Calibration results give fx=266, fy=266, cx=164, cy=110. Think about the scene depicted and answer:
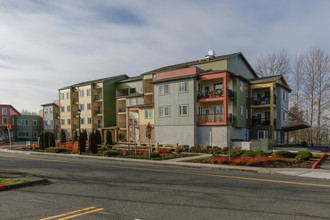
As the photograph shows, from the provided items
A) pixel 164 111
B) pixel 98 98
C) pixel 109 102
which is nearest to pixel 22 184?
pixel 164 111

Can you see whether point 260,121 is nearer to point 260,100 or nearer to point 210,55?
point 260,100

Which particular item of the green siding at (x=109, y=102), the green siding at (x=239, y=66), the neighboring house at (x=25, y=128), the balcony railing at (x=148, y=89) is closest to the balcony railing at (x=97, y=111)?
the green siding at (x=109, y=102)

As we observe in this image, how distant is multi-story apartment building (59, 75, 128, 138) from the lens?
175 feet

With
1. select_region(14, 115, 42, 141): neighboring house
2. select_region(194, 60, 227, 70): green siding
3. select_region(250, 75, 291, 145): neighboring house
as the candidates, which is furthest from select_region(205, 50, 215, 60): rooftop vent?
select_region(14, 115, 42, 141): neighboring house

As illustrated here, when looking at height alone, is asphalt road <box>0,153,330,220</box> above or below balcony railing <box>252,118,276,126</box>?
below

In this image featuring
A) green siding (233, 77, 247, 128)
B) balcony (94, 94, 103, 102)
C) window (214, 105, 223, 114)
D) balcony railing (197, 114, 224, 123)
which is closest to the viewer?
balcony railing (197, 114, 224, 123)

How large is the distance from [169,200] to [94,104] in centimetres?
4875

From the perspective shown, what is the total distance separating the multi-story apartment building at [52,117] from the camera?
6556cm

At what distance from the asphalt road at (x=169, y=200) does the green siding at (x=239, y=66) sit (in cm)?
2931

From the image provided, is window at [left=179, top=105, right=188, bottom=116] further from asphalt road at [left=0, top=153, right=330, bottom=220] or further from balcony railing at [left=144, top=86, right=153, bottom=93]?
asphalt road at [left=0, top=153, right=330, bottom=220]

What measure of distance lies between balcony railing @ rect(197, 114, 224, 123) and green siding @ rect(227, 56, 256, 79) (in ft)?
32.2

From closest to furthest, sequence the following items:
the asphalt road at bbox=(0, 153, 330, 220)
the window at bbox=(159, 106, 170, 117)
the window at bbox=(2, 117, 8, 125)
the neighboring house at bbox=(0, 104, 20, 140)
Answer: the asphalt road at bbox=(0, 153, 330, 220) → the window at bbox=(159, 106, 170, 117) → the neighboring house at bbox=(0, 104, 20, 140) → the window at bbox=(2, 117, 8, 125)

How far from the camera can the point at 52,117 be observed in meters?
66.4

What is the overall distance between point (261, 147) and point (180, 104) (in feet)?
36.6
